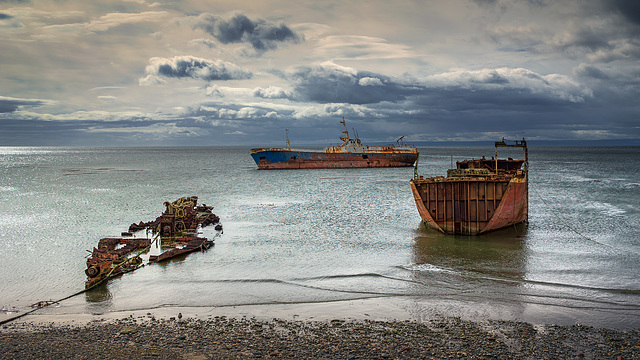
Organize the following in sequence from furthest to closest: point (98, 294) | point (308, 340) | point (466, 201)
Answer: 1. point (466, 201)
2. point (98, 294)
3. point (308, 340)

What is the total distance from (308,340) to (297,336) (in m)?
0.38

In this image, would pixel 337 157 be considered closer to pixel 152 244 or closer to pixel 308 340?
pixel 152 244

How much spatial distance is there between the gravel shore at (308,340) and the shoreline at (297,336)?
22 millimetres

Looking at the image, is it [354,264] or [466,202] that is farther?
[466,202]

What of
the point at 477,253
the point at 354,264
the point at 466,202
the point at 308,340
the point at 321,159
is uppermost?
the point at 321,159

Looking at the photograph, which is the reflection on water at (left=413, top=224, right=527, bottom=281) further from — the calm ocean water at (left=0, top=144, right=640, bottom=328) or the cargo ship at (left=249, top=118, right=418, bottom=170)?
the cargo ship at (left=249, top=118, right=418, bottom=170)

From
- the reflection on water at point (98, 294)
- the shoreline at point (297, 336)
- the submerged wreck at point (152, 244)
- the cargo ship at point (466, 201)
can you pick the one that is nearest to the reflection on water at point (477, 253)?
the cargo ship at point (466, 201)

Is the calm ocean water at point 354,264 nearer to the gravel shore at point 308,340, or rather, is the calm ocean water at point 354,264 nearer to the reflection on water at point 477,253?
the reflection on water at point 477,253

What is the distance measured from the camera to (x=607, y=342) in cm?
1071

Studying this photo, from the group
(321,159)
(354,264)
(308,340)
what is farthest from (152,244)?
(321,159)

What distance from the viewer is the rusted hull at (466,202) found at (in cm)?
2339

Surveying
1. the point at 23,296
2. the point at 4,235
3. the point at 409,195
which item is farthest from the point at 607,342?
the point at 409,195

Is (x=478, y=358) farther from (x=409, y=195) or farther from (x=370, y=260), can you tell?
(x=409, y=195)

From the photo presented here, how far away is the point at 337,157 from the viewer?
88.6 meters
